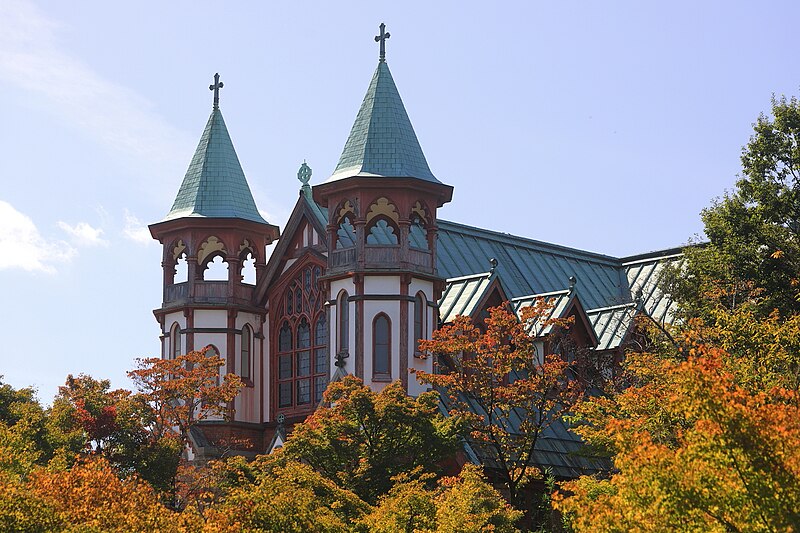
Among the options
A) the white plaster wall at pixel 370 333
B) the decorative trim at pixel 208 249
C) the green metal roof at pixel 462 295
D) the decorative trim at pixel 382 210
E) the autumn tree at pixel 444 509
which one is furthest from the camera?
the decorative trim at pixel 208 249

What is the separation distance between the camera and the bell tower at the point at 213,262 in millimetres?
53438

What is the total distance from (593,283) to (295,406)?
67.8ft

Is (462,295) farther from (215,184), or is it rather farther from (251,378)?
(215,184)

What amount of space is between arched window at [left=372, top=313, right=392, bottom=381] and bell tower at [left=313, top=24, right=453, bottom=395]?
0.03 meters

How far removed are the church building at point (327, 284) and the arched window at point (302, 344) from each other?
0.05m

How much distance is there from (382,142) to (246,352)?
9.57 m

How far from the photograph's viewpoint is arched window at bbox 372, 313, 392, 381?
159 ft

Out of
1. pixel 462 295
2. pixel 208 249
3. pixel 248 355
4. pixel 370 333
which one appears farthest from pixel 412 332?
pixel 208 249

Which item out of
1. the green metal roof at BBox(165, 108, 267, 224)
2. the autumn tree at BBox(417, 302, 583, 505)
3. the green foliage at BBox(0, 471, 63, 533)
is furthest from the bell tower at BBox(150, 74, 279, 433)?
the green foliage at BBox(0, 471, 63, 533)

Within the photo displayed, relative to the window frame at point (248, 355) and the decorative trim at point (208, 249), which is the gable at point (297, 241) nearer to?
the window frame at point (248, 355)

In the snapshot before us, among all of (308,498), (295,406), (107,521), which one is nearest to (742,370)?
(308,498)

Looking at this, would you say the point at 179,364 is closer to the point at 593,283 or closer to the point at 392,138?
the point at 392,138

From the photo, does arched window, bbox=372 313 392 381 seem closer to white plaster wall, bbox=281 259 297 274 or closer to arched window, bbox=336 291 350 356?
arched window, bbox=336 291 350 356

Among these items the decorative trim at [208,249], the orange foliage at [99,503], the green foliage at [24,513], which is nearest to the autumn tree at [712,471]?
the orange foliage at [99,503]
